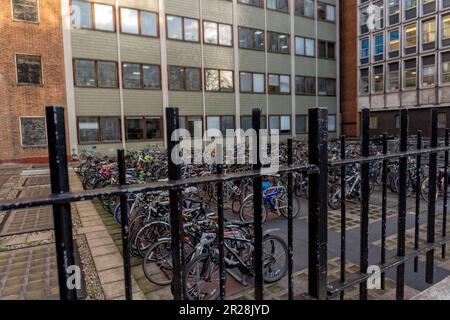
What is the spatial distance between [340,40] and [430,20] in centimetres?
741

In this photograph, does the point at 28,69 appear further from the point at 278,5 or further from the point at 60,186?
the point at 60,186

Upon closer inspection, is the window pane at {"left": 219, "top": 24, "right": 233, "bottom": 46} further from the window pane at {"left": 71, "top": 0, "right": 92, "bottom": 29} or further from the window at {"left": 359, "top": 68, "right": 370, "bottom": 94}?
the window at {"left": 359, "top": 68, "right": 370, "bottom": 94}

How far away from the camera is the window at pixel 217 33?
22.1m

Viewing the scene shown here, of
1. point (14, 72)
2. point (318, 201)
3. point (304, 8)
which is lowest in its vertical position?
point (318, 201)

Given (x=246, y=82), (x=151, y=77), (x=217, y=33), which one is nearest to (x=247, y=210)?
(x=151, y=77)

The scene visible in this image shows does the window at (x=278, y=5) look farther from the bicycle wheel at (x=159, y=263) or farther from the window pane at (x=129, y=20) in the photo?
the bicycle wheel at (x=159, y=263)

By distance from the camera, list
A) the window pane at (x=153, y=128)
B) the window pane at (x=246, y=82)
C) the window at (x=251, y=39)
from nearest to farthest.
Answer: the window pane at (x=153, y=128), the window at (x=251, y=39), the window pane at (x=246, y=82)

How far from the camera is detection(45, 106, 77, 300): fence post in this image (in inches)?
43.8

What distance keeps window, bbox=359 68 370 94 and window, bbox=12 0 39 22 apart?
2624 cm

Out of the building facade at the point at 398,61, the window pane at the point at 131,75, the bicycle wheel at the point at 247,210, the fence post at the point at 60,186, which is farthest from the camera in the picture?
the building facade at the point at 398,61

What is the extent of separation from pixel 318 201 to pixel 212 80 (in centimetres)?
2176

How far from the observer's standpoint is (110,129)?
19.4 metres

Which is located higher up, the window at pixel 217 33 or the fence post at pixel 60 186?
the window at pixel 217 33

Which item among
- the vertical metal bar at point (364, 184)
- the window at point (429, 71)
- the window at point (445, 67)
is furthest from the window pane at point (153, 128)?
the window at point (445, 67)
